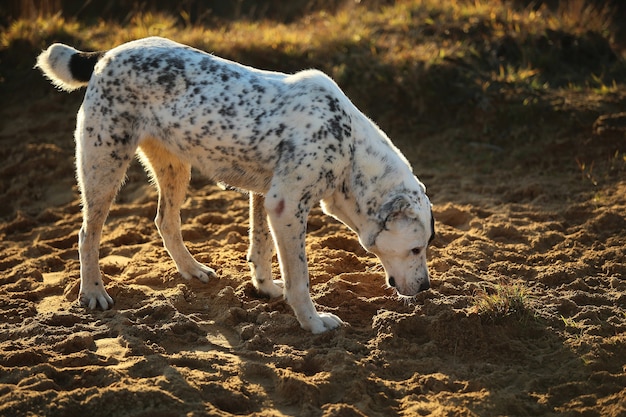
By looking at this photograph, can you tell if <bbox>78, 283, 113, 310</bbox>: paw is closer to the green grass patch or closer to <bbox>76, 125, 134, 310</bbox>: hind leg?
<bbox>76, 125, 134, 310</bbox>: hind leg

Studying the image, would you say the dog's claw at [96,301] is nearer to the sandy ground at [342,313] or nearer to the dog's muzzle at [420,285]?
the sandy ground at [342,313]

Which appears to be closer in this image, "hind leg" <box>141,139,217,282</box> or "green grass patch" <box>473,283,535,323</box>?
"green grass patch" <box>473,283,535,323</box>

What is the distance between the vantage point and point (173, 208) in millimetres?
6125

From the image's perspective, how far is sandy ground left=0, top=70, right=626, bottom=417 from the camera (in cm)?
438

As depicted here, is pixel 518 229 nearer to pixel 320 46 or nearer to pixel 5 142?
pixel 320 46

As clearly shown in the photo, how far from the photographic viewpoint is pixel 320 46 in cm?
987

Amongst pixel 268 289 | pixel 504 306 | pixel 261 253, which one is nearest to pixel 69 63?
pixel 261 253

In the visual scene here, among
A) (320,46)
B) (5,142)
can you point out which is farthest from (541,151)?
(5,142)

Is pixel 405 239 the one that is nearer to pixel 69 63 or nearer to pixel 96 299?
pixel 96 299

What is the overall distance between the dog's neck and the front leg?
35 centimetres

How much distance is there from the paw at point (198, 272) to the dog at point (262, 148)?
500mm

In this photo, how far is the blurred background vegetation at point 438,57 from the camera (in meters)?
8.91

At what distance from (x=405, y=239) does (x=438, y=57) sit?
15.8 ft

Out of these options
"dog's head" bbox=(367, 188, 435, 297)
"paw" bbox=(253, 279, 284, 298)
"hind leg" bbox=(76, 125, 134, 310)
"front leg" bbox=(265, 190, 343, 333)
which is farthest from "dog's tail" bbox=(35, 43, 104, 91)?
"dog's head" bbox=(367, 188, 435, 297)
